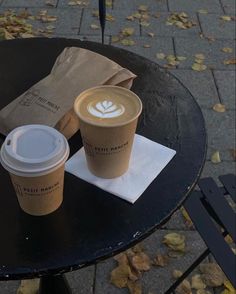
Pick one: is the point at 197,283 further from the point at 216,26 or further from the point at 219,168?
the point at 216,26

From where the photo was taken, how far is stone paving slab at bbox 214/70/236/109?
300cm

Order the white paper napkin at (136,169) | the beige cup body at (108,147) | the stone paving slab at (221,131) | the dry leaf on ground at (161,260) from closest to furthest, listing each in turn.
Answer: the beige cup body at (108,147) → the white paper napkin at (136,169) → the dry leaf on ground at (161,260) → the stone paving slab at (221,131)

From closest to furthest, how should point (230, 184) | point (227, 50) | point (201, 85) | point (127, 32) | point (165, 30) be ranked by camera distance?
point (230, 184), point (201, 85), point (227, 50), point (127, 32), point (165, 30)

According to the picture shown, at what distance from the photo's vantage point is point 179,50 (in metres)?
3.51

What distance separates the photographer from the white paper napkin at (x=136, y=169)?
107cm

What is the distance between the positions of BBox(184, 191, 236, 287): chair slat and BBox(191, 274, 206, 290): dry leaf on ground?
0.54m

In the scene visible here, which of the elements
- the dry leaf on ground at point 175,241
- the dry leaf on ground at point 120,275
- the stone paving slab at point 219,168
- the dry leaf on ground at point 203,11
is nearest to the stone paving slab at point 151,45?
the dry leaf on ground at point 203,11

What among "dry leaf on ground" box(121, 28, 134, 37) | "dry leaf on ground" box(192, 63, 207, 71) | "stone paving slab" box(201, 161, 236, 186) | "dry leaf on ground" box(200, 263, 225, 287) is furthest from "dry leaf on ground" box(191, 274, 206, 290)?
"dry leaf on ground" box(121, 28, 134, 37)

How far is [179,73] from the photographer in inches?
128

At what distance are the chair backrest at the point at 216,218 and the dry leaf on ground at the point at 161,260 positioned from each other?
528 millimetres

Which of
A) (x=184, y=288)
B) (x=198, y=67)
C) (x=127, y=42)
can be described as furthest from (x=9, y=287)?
(x=127, y=42)

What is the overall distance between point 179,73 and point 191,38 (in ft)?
1.96

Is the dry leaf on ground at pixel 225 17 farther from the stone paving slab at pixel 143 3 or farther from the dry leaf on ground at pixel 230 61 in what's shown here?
the dry leaf on ground at pixel 230 61

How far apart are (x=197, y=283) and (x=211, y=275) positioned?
0.08 metres
